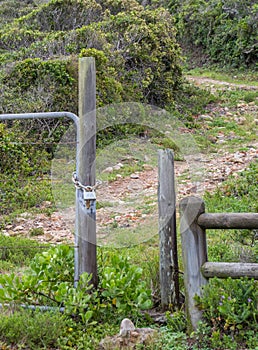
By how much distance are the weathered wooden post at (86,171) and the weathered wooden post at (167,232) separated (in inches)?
20.1

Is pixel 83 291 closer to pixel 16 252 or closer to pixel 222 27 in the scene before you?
pixel 16 252

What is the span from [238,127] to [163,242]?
8.80m

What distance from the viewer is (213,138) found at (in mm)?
11586

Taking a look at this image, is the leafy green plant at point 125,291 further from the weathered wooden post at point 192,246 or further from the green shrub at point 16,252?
the green shrub at point 16,252

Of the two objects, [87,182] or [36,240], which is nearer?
[87,182]

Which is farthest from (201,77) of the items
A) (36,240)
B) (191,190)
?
(36,240)

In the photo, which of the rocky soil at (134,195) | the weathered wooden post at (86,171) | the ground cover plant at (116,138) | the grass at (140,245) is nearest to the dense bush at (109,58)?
the ground cover plant at (116,138)

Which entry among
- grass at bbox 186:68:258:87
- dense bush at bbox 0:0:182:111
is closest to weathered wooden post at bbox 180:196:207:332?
dense bush at bbox 0:0:182:111

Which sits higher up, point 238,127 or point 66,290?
point 238,127

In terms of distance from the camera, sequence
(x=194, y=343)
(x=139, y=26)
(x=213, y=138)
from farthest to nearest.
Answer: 1. (x=139, y=26)
2. (x=213, y=138)
3. (x=194, y=343)

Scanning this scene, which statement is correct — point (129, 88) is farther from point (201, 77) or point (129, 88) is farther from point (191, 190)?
point (201, 77)

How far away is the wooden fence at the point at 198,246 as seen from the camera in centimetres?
377

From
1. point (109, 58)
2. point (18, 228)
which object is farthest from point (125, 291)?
point (109, 58)

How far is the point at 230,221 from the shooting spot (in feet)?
12.4
